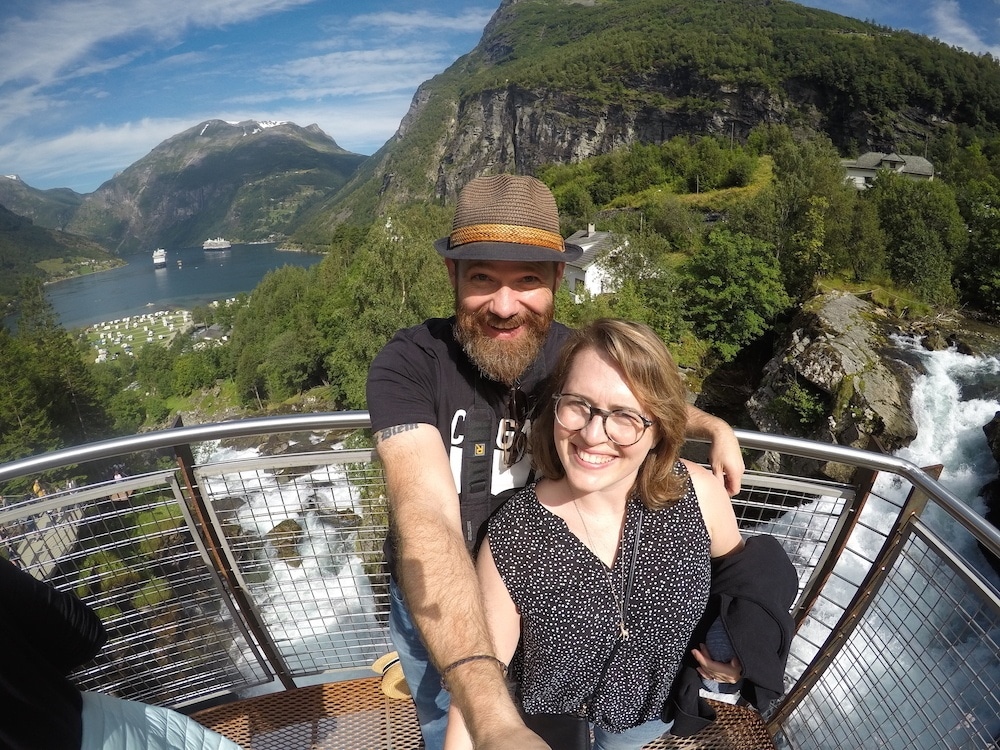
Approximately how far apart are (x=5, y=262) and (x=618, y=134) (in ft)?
306

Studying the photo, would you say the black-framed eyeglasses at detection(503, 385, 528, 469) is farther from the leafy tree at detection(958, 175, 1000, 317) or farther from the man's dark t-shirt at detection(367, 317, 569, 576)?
the leafy tree at detection(958, 175, 1000, 317)

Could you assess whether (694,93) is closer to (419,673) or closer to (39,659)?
(419,673)

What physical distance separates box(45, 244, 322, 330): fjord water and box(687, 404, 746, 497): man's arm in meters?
84.6

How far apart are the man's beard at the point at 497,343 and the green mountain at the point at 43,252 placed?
91.1 meters

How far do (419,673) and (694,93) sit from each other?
10765 cm

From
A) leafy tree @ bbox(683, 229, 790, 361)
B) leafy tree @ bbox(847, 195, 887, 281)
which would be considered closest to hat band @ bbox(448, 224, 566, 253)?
leafy tree @ bbox(683, 229, 790, 361)

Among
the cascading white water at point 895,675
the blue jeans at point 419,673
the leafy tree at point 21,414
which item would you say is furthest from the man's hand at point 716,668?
the leafy tree at point 21,414

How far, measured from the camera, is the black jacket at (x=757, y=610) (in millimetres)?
1555

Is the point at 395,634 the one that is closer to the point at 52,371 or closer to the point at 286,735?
the point at 286,735

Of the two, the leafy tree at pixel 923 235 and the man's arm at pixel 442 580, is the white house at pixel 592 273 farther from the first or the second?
the man's arm at pixel 442 580

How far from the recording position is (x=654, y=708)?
1.72 meters

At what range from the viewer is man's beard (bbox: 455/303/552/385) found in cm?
170

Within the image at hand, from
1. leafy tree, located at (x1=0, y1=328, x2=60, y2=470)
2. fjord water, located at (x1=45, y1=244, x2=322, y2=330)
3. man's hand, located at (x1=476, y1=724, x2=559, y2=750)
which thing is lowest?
A: fjord water, located at (x1=45, y1=244, x2=322, y2=330)

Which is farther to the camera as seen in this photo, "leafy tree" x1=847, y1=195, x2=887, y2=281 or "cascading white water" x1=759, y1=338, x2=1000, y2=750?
"leafy tree" x1=847, y1=195, x2=887, y2=281
